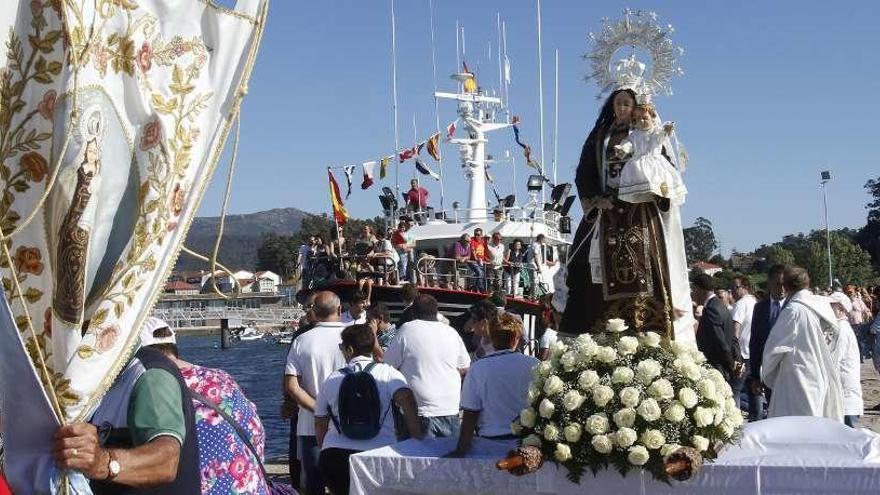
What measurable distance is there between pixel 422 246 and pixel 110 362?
→ 23.4m

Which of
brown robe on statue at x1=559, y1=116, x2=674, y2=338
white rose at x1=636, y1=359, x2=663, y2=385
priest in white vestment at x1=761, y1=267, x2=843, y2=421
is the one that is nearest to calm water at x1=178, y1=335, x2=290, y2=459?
brown robe on statue at x1=559, y1=116, x2=674, y2=338

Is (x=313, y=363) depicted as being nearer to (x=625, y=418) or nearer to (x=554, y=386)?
(x=554, y=386)

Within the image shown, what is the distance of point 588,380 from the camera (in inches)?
186

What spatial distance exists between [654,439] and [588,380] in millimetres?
414

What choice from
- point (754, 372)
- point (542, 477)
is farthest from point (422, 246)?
point (542, 477)

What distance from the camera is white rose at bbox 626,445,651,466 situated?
4.46m

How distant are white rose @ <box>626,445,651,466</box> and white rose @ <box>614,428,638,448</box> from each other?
0.03 metres

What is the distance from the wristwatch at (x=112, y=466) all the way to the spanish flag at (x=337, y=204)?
2140cm

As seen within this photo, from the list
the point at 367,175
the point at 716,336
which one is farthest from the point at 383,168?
the point at 716,336

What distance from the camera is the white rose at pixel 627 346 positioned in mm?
4860

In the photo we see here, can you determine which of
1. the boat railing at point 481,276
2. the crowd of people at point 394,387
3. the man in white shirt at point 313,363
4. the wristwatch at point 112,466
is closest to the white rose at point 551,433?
the crowd of people at point 394,387

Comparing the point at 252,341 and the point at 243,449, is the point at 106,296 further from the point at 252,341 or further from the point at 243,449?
the point at 252,341

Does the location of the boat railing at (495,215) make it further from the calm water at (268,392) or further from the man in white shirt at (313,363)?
the man in white shirt at (313,363)

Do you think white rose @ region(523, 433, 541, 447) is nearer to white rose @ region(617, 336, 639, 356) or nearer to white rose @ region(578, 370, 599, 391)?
white rose @ region(578, 370, 599, 391)
